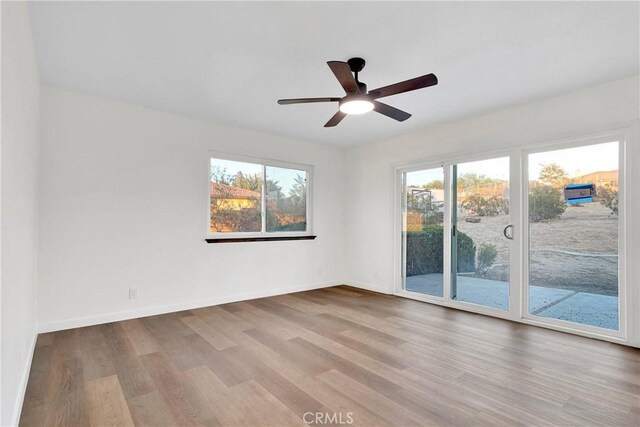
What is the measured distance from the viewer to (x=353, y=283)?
5.77 m

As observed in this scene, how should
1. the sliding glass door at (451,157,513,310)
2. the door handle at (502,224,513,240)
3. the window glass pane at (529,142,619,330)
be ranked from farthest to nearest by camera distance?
1. the sliding glass door at (451,157,513,310)
2. the door handle at (502,224,513,240)
3. the window glass pane at (529,142,619,330)

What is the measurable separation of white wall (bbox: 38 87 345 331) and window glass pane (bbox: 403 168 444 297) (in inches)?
80.6

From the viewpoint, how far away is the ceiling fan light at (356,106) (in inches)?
106

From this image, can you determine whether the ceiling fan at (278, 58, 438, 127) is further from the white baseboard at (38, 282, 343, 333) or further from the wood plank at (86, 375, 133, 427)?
the white baseboard at (38, 282, 343, 333)

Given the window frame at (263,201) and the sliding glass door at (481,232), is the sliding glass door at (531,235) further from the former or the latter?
the window frame at (263,201)

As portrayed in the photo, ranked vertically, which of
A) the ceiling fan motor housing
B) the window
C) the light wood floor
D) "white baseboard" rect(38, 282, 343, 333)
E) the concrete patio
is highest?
the ceiling fan motor housing

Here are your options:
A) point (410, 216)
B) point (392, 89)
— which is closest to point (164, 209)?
point (392, 89)

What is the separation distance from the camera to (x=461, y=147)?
4.33 metres

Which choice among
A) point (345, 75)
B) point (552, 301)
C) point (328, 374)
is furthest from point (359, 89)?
point (552, 301)

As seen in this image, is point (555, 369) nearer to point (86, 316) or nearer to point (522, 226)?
point (522, 226)

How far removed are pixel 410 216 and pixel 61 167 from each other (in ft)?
14.3

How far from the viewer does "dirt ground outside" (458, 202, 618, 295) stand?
10.7 feet

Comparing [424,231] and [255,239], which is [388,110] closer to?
[424,231]

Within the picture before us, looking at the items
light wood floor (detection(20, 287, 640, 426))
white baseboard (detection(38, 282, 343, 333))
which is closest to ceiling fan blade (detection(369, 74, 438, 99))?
light wood floor (detection(20, 287, 640, 426))
